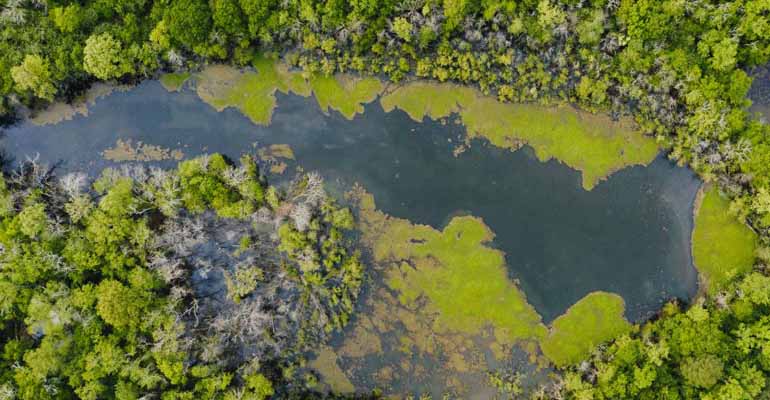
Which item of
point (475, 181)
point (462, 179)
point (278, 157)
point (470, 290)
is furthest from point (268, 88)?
point (470, 290)

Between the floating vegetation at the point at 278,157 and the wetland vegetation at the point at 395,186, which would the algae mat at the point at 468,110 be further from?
the floating vegetation at the point at 278,157

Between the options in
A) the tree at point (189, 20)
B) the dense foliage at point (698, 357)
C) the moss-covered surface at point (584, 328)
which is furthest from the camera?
the moss-covered surface at point (584, 328)

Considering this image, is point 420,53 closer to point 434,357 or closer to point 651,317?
point 434,357

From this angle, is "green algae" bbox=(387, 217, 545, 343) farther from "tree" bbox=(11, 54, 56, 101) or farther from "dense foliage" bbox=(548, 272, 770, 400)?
"tree" bbox=(11, 54, 56, 101)

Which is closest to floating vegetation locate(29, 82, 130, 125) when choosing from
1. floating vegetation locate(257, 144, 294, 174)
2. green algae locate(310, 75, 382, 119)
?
floating vegetation locate(257, 144, 294, 174)

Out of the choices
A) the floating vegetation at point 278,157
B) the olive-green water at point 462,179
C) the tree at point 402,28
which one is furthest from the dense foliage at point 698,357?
the tree at point 402,28

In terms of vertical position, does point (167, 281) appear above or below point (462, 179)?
above

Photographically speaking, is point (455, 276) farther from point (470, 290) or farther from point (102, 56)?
point (102, 56)
